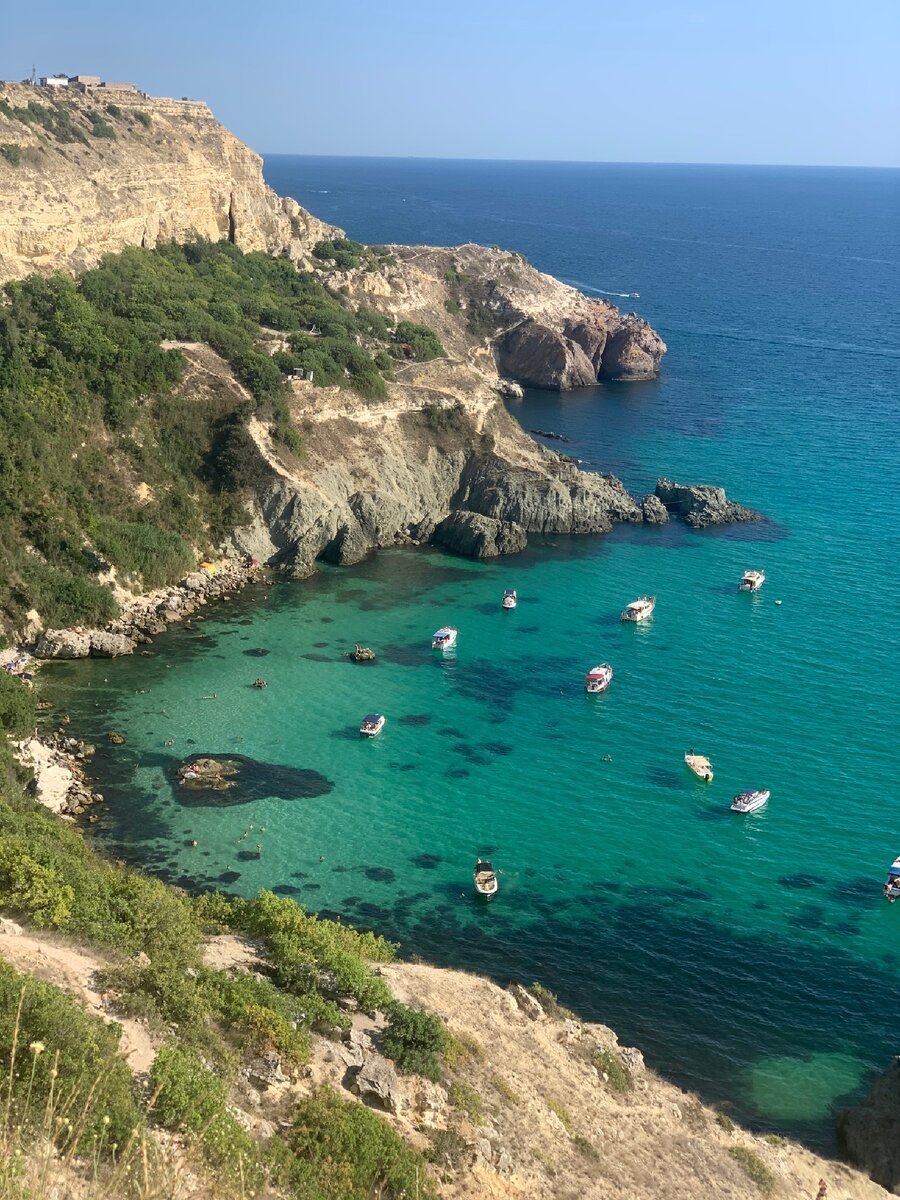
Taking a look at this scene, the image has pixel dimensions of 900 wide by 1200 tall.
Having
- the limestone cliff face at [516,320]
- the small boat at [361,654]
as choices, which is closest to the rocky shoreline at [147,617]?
the small boat at [361,654]

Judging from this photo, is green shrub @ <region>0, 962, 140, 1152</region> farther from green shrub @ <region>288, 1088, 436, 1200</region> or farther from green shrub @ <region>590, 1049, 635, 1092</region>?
green shrub @ <region>590, 1049, 635, 1092</region>

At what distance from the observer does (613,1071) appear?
32.4 m

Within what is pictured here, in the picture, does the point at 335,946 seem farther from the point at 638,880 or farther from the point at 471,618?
the point at 471,618

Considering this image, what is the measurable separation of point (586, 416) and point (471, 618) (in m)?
55.1

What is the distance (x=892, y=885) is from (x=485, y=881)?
17045 mm

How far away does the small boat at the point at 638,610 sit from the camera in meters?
69.6

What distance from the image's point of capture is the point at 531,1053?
31.9m

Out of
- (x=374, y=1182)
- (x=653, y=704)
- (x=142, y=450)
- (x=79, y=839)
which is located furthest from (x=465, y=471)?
(x=374, y=1182)

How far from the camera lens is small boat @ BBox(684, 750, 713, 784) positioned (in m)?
51.8

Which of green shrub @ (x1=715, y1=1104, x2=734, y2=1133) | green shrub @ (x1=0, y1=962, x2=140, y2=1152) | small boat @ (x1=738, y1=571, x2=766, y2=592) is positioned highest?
green shrub @ (x1=0, y1=962, x2=140, y2=1152)

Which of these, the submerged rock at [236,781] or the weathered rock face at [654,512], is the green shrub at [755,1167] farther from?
the weathered rock face at [654,512]

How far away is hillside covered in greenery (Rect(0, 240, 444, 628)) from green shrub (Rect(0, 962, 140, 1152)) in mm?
41394

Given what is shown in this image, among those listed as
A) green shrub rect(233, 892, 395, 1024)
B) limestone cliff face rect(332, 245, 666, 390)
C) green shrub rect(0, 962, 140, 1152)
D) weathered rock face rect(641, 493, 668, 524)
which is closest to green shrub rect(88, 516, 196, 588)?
green shrub rect(233, 892, 395, 1024)

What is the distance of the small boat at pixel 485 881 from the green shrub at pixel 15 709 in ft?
74.3
